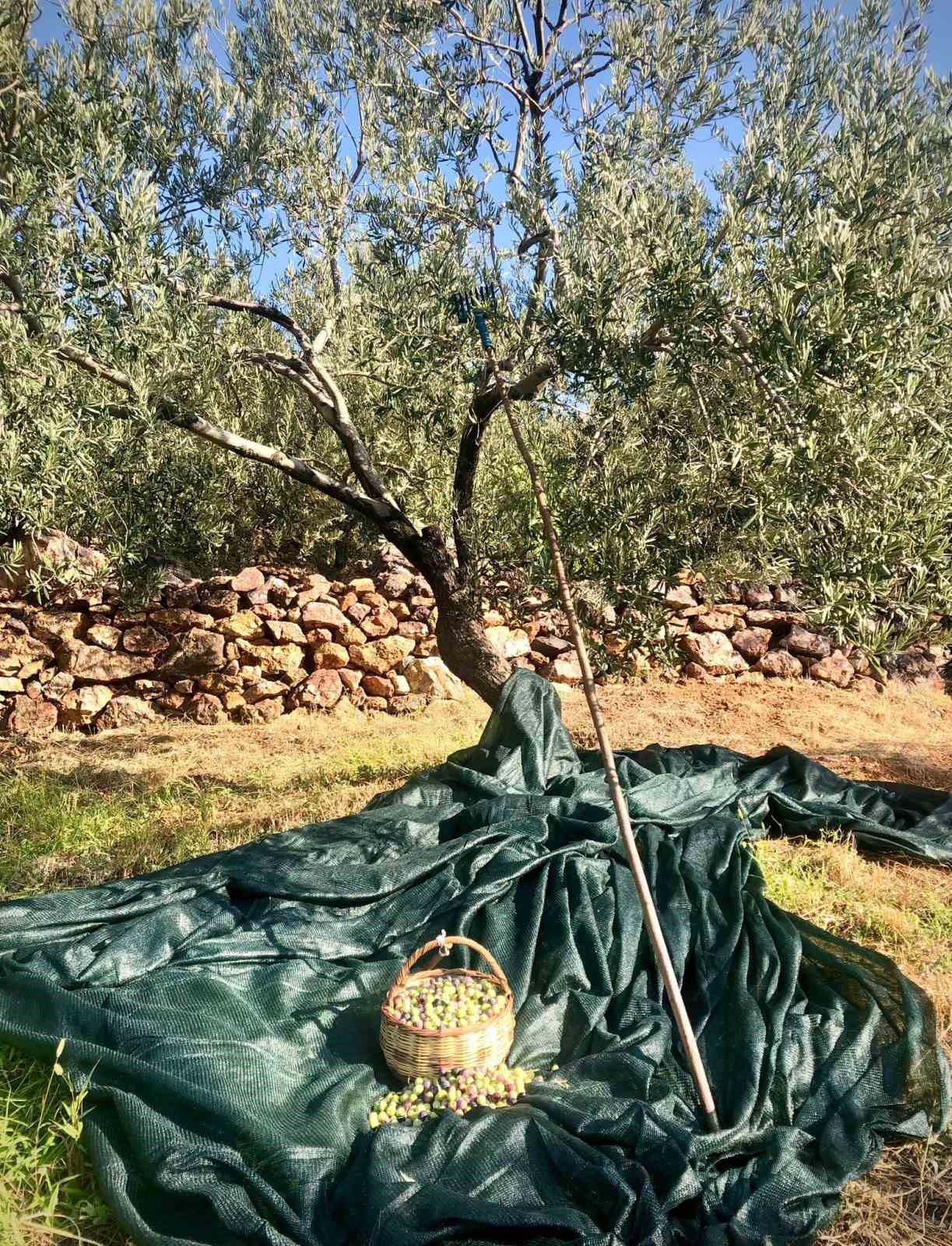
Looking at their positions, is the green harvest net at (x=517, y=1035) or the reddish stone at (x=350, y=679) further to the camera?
the reddish stone at (x=350, y=679)

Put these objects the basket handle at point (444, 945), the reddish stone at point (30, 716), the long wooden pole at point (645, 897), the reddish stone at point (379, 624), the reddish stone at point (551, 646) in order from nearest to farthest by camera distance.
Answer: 1. the long wooden pole at point (645, 897)
2. the basket handle at point (444, 945)
3. the reddish stone at point (30, 716)
4. the reddish stone at point (379, 624)
5. the reddish stone at point (551, 646)

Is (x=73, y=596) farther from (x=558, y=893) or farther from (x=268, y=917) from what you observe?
(x=558, y=893)

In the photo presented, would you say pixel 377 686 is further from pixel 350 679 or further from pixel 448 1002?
pixel 448 1002

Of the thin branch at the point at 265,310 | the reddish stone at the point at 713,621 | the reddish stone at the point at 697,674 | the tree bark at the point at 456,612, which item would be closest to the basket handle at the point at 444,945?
the tree bark at the point at 456,612

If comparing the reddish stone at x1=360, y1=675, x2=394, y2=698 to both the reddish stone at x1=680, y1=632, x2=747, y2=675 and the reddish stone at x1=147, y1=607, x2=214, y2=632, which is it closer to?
the reddish stone at x1=147, y1=607, x2=214, y2=632

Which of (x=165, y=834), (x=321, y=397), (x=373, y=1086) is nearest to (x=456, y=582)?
(x=321, y=397)

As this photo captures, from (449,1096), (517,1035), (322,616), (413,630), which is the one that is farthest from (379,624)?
(449,1096)

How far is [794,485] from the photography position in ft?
14.6

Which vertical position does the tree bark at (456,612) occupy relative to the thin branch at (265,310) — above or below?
below

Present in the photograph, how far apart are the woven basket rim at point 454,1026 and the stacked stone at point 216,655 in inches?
264

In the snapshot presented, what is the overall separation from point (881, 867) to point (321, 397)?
201 inches

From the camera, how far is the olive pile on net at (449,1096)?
3.57 meters

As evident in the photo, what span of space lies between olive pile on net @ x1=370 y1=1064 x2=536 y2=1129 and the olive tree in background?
2.47m

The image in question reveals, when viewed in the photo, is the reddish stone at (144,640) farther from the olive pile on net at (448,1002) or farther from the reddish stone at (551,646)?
the olive pile on net at (448,1002)
